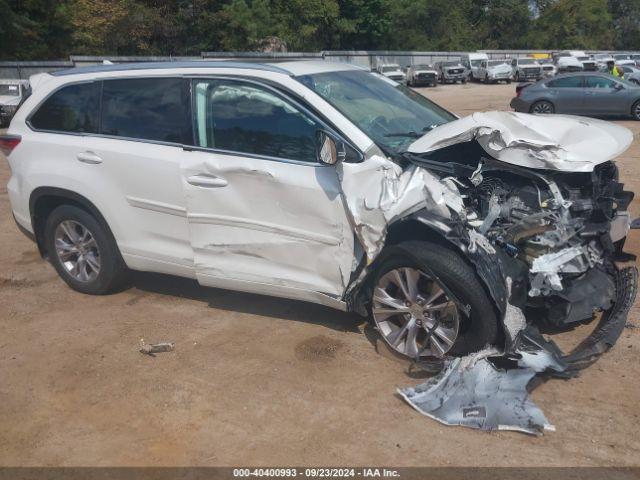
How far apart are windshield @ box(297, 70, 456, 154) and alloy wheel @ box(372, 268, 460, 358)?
0.84 metres

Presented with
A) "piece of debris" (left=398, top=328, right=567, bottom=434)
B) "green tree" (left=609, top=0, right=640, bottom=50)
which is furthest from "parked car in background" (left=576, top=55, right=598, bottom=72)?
"piece of debris" (left=398, top=328, right=567, bottom=434)

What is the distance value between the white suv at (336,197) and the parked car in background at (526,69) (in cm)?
4002

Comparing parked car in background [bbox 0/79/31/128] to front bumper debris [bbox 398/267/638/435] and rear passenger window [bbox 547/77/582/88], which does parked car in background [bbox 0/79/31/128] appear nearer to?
rear passenger window [bbox 547/77/582/88]

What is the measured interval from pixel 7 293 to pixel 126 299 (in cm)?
116

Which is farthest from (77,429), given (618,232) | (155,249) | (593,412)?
(618,232)

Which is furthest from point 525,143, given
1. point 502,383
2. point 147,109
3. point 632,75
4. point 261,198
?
point 632,75

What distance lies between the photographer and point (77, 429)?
3.64m

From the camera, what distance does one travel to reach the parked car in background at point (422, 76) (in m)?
40.2

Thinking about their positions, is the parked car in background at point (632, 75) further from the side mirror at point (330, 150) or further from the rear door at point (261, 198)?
the side mirror at point (330, 150)

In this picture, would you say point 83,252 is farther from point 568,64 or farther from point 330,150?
point 568,64

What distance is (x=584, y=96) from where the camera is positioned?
1903cm

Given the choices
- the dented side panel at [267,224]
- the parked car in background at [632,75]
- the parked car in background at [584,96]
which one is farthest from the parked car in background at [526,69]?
the dented side panel at [267,224]

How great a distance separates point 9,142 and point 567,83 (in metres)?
17.4

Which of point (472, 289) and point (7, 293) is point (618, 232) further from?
point (7, 293)
